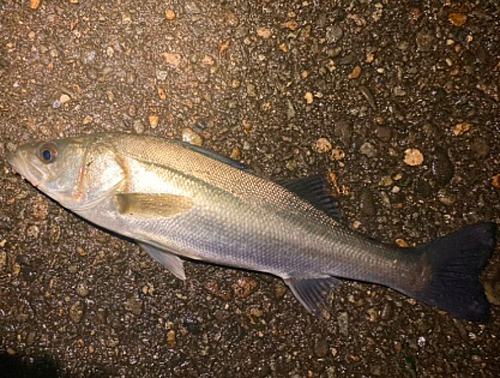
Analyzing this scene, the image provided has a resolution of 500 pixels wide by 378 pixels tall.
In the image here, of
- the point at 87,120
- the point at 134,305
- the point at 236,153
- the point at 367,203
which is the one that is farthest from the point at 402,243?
the point at 87,120

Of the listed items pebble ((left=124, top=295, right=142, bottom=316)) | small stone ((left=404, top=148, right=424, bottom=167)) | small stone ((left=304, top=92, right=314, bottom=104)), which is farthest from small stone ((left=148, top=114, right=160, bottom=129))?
small stone ((left=404, top=148, right=424, bottom=167))

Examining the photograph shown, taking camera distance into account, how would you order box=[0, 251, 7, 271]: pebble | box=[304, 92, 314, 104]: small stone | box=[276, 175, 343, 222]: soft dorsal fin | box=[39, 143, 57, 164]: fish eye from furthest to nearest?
box=[304, 92, 314, 104]: small stone < box=[0, 251, 7, 271]: pebble < box=[276, 175, 343, 222]: soft dorsal fin < box=[39, 143, 57, 164]: fish eye

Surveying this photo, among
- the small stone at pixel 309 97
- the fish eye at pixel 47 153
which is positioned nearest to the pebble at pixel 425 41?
the small stone at pixel 309 97

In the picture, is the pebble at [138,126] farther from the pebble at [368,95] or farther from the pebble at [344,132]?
the pebble at [368,95]

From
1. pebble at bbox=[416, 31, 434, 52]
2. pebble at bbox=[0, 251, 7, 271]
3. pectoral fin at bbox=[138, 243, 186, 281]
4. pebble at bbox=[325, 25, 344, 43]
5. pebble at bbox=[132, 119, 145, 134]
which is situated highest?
A: pebble at bbox=[416, 31, 434, 52]

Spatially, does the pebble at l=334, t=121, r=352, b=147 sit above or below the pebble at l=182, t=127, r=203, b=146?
above

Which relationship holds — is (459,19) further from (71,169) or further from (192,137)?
(71,169)

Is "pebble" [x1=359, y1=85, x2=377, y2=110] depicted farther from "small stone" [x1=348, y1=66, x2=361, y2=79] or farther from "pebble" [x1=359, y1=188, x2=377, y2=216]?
"pebble" [x1=359, y1=188, x2=377, y2=216]
